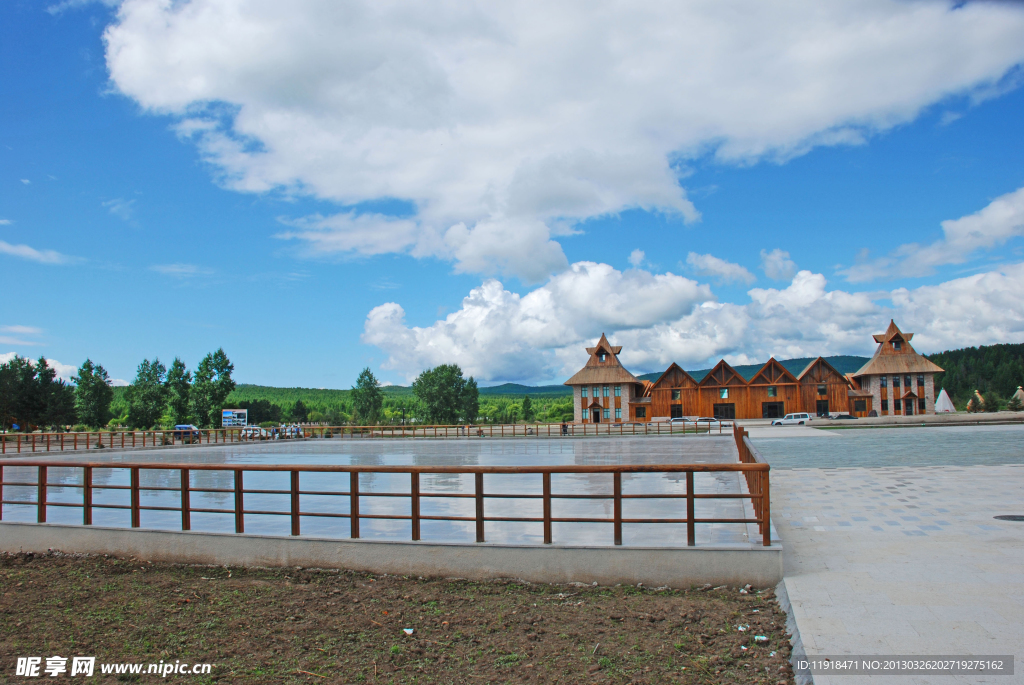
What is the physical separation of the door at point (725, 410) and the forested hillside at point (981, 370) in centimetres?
5982

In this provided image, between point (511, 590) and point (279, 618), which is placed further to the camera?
point (511, 590)

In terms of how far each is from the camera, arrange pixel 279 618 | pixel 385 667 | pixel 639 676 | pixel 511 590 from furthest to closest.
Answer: pixel 511 590 → pixel 279 618 → pixel 385 667 → pixel 639 676

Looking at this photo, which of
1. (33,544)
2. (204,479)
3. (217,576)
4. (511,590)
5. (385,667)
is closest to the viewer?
(385,667)

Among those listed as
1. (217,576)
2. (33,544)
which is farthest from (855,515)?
(33,544)

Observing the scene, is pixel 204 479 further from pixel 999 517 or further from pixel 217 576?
pixel 999 517

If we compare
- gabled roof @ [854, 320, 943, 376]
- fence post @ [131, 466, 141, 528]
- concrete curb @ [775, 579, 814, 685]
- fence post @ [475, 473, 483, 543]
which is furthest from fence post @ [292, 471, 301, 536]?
gabled roof @ [854, 320, 943, 376]

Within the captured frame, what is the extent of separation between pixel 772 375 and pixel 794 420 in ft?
34.1

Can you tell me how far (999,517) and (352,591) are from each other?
8.73 m

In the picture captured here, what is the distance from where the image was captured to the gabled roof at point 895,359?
237 ft

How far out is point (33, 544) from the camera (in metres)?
9.28

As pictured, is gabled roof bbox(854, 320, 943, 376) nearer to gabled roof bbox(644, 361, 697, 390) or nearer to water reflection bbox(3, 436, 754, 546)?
gabled roof bbox(644, 361, 697, 390)

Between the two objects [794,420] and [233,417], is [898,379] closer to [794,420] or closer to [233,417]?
[794,420]

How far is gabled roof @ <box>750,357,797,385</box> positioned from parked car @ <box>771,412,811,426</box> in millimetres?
7481

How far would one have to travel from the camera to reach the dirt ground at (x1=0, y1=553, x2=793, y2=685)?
184 inches
